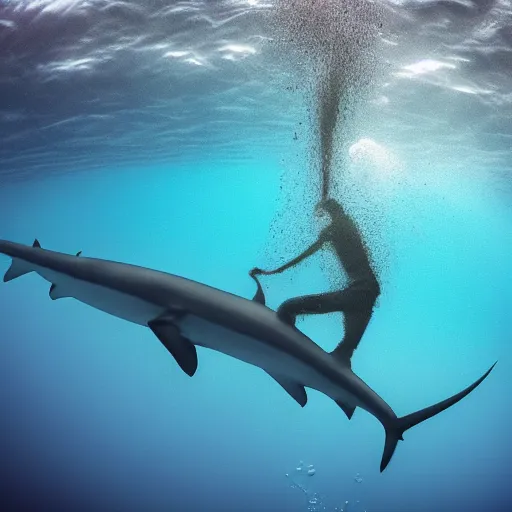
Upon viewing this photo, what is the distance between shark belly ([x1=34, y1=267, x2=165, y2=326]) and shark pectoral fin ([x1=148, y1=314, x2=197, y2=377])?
0.44 feet

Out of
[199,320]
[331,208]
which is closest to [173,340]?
[199,320]

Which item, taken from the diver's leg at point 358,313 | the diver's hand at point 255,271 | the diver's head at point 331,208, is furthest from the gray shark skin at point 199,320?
the diver's head at point 331,208

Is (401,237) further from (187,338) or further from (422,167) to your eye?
(187,338)

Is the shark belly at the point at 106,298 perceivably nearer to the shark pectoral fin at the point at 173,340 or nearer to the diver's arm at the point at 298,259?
the shark pectoral fin at the point at 173,340

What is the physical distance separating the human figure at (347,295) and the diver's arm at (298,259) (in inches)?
0.4

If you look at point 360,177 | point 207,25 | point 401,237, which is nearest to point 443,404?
point 207,25

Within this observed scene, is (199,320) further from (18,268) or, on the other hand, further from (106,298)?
(18,268)

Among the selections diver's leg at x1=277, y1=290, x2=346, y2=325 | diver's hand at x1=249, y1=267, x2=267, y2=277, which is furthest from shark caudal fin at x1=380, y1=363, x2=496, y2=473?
diver's hand at x1=249, y1=267, x2=267, y2=277

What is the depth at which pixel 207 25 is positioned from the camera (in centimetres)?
1130

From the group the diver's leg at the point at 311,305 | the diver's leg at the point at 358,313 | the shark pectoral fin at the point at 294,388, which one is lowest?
the shark pectoral fin at the point at 294,388

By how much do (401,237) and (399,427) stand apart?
4622 centimetres

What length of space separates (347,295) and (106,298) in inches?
89.0

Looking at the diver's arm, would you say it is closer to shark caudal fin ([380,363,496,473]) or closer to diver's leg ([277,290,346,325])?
diver's leg ([277,290,346,325])

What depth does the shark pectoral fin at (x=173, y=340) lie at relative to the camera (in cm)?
394
